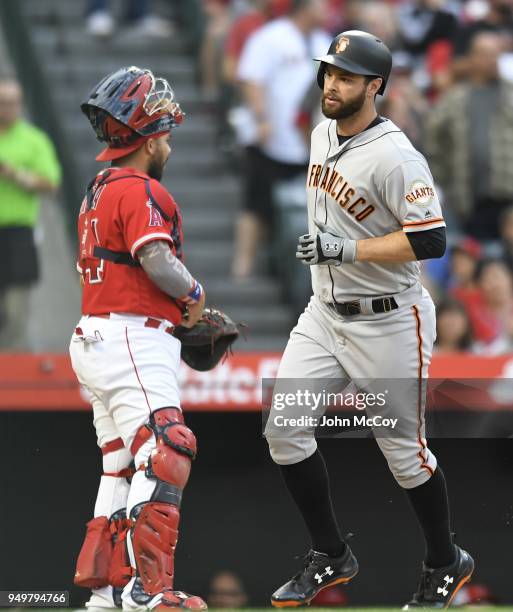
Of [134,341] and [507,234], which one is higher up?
[134,341]

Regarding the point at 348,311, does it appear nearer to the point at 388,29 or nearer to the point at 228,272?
the point at 228,272

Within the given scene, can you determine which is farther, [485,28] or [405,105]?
[485,28]

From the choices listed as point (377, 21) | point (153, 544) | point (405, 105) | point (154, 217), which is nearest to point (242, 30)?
point (377, 21)

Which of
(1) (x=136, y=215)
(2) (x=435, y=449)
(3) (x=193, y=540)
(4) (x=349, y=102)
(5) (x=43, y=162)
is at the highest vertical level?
(4) (x=349, y=102)

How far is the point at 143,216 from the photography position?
532 centimetres

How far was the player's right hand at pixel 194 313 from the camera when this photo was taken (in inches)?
219

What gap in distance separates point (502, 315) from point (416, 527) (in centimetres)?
235

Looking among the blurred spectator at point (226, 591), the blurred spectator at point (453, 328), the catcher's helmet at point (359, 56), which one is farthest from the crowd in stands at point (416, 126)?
the catcher's helmet at point (359, 56)

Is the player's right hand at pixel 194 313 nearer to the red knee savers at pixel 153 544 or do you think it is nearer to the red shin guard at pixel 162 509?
the red shin guard at pixel 162 509

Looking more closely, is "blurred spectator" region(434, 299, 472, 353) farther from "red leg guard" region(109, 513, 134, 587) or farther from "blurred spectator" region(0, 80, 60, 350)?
"red leg guard" region(109, 513, 134, 587)

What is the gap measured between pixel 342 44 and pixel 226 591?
2.78 m

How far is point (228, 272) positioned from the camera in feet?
33.3

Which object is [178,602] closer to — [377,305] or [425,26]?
[377,305]

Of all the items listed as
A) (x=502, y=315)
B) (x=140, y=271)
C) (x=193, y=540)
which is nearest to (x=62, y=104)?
(x=502, y=315)
